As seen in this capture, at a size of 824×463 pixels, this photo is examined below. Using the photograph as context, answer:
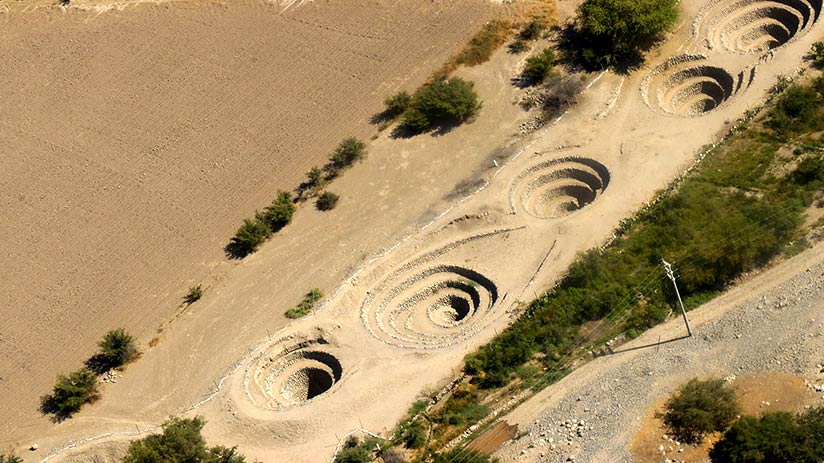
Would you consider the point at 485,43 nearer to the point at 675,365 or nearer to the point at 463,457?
the point at 675,365

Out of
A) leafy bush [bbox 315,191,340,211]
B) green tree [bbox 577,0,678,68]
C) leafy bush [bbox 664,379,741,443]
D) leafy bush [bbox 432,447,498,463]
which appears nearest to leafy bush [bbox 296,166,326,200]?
leafy bush [bbox 315,191,340,211]

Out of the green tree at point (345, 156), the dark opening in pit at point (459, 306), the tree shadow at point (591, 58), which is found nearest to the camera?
the dark opening in pit at point (459, 306)

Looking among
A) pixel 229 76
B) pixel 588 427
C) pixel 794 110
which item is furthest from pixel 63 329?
pixel 794 110

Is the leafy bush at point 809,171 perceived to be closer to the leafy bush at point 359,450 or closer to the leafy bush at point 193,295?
the leafy bush at point 359,450

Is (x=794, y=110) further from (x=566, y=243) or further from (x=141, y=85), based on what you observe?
(x=141, y=85)

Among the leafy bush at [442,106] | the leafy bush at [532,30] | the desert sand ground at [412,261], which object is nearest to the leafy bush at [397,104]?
the leafy bush at [442,106]

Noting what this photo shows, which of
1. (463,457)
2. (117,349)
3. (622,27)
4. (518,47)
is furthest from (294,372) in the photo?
(622,27)
